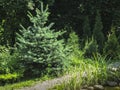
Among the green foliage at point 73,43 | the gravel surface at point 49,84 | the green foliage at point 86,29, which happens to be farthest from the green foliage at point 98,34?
the gravel surface at point 49,84

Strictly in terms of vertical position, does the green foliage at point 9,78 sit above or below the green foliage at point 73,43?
below

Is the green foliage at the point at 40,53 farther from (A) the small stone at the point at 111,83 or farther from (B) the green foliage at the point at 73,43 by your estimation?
(B) the green foliage at the point at 73,43

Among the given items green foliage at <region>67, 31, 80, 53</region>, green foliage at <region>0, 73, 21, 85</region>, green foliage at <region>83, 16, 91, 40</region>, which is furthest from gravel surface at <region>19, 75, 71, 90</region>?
green foliage at <region>83, 16, 91, 40</region>

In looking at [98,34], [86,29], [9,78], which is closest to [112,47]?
[98,34]

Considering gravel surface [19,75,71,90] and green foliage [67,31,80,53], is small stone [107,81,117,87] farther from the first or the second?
green foliage [67,31,80,53]

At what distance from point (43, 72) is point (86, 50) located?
117 inches

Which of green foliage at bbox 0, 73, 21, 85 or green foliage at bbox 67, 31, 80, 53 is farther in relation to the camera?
green foliage at bbox 67, 31, 80, 53

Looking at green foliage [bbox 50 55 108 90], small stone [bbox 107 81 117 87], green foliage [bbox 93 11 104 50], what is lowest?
small stone [bbox 107 81 117 87]

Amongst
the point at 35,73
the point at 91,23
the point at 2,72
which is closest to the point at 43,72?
the point at 35,73

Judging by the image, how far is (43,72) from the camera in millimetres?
12289

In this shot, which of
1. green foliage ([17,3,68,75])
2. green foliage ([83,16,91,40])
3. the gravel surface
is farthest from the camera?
green foliage ([83,16,91,40])

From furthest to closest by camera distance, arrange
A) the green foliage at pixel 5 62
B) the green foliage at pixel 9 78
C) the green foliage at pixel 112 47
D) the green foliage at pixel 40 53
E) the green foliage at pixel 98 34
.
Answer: the green foliage at pixel 98 34 < the green foliage at pixel 112 47 < the green foliage at pixel 40 53 < the green foliage at pixel 5 62 < the green foliage at pixel 9 78

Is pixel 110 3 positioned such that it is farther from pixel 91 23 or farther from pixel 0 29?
pixel 0 29

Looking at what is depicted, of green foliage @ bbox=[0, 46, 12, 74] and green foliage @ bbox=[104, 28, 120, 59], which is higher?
green foliage @ bbox=[104, 28, 120, 59]
